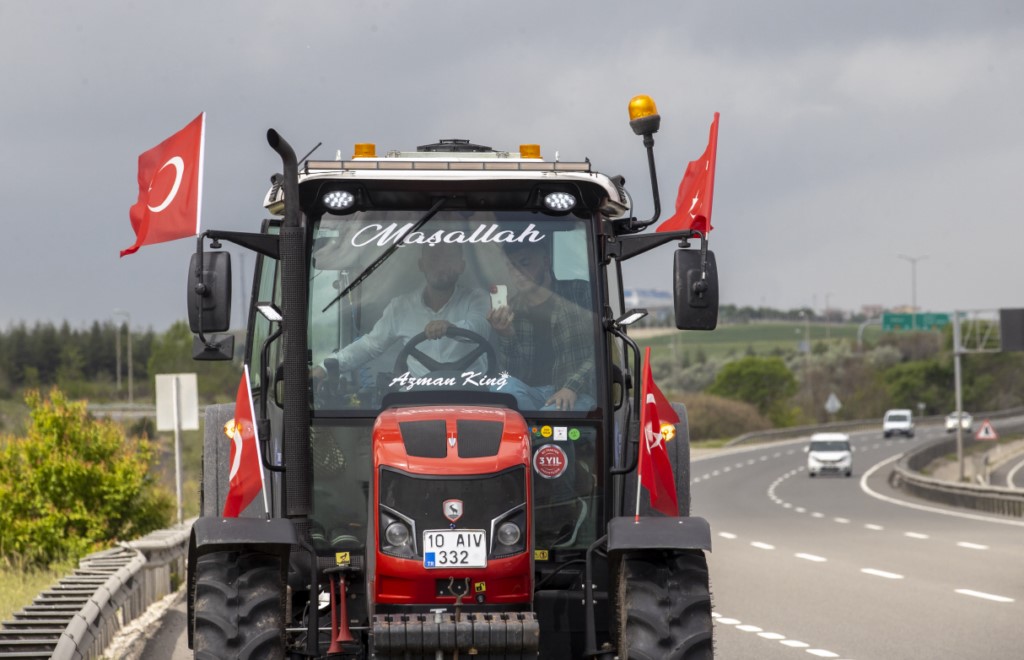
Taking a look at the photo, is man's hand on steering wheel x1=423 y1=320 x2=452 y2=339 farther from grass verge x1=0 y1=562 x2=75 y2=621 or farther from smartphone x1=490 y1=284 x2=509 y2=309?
grass verge x1=0 y1=562 x2=75 y2=621

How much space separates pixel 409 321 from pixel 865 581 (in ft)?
43.4

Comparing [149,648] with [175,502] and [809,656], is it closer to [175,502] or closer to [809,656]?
[809,656]

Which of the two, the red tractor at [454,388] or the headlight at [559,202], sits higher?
the headlight at [559,202]

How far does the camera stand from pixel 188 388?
24047 millimetres

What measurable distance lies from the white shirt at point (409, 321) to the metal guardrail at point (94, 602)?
9.16ft

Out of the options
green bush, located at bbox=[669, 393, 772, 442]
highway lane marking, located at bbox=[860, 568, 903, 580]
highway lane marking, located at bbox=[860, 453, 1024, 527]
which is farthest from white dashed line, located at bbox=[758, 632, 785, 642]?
green bush, located at bbox=[669, 393, 772, 442]

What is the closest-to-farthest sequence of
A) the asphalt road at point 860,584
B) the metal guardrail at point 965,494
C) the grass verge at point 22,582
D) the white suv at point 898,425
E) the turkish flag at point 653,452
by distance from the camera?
the turkish flag at point 653,452 < the asphalt road at point 860,584 < the grass verge at point 22,582 < the metal guardrail at point 965,494 < the white suv at point 898,425

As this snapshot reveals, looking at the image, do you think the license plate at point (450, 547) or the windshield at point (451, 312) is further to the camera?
the windshield at point (451, 312)

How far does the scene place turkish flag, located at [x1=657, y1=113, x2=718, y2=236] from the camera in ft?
30.2

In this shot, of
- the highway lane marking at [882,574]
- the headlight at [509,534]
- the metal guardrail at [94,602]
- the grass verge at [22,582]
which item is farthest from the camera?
the highway lane marking at [882,574]

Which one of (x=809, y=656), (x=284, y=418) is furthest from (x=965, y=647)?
(x=284, y=418)

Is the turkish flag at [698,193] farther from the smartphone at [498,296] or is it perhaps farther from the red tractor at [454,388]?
the smartphone at [498,296]

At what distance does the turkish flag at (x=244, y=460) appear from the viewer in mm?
8234

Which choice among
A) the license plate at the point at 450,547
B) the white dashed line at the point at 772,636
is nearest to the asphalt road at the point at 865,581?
the white dashed line at the point at 772,636
